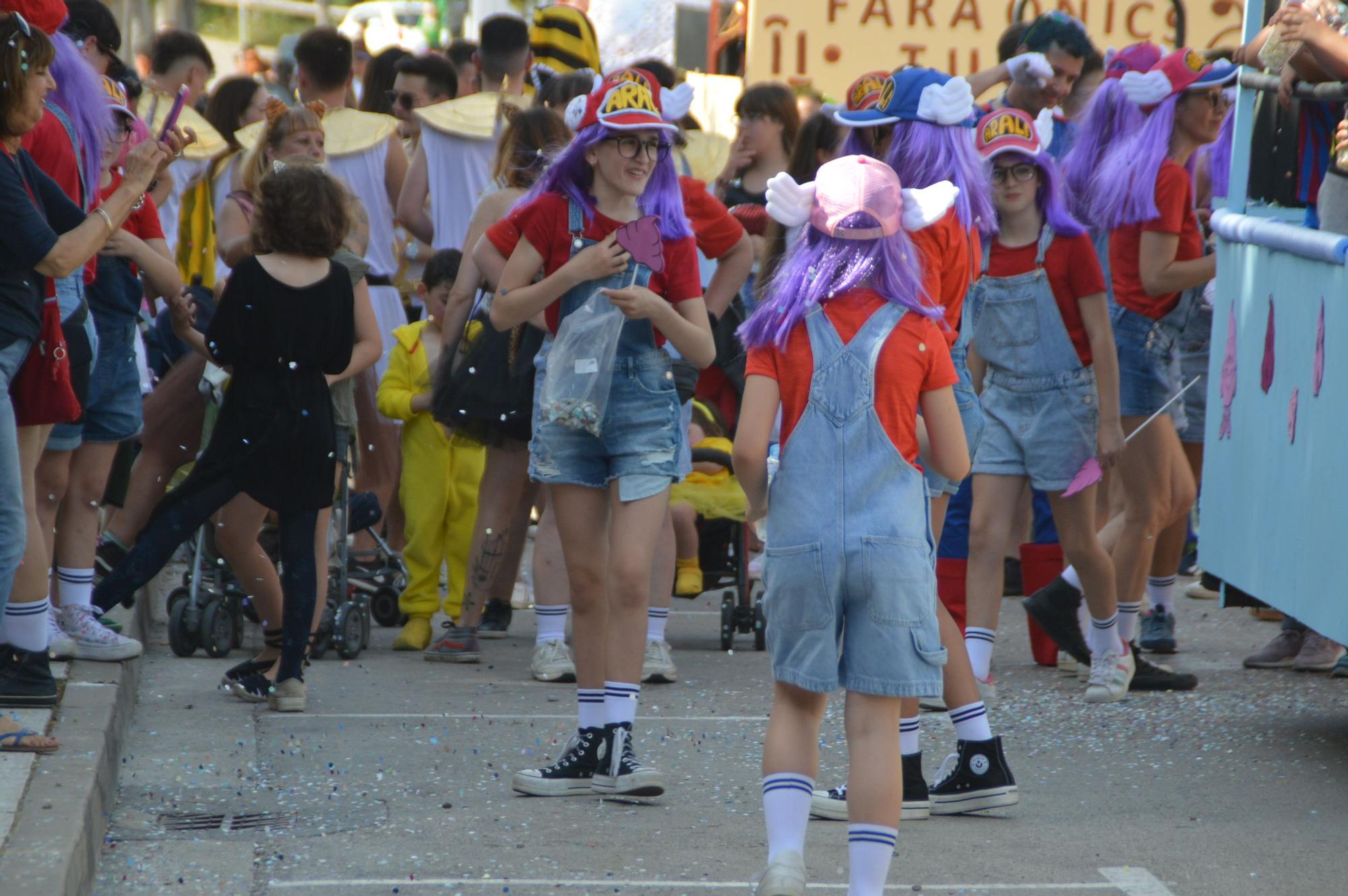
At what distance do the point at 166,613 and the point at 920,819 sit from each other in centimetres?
447

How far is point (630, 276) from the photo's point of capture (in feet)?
17.6

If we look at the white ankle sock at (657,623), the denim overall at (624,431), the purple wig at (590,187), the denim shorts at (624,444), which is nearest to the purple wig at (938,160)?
the purple wig at (590,187)

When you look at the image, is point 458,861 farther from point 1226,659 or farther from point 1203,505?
point 1226,659

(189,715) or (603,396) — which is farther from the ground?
(603,396)

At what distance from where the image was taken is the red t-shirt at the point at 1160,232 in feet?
23.4

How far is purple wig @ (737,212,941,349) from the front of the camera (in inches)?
163

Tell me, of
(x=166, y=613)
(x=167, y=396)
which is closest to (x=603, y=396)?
(x=167, y=396)

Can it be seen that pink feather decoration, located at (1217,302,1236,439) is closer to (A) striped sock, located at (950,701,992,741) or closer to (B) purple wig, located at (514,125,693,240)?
(A) striped sock, located at (950,701,992,741)

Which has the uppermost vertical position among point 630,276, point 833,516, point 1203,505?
point 630,276

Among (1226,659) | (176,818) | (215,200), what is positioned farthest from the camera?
(215,200)

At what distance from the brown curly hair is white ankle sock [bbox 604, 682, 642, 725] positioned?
79.5 inches

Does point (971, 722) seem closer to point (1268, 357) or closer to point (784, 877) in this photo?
point (784, 877)

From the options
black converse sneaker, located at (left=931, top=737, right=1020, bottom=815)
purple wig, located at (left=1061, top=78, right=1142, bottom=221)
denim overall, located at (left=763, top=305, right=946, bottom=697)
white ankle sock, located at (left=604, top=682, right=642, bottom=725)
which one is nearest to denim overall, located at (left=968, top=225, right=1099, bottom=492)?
purple wig, located at (left=1061, top=78, right=1142, bottom=221)

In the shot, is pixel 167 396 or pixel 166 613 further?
pixel 166 613
